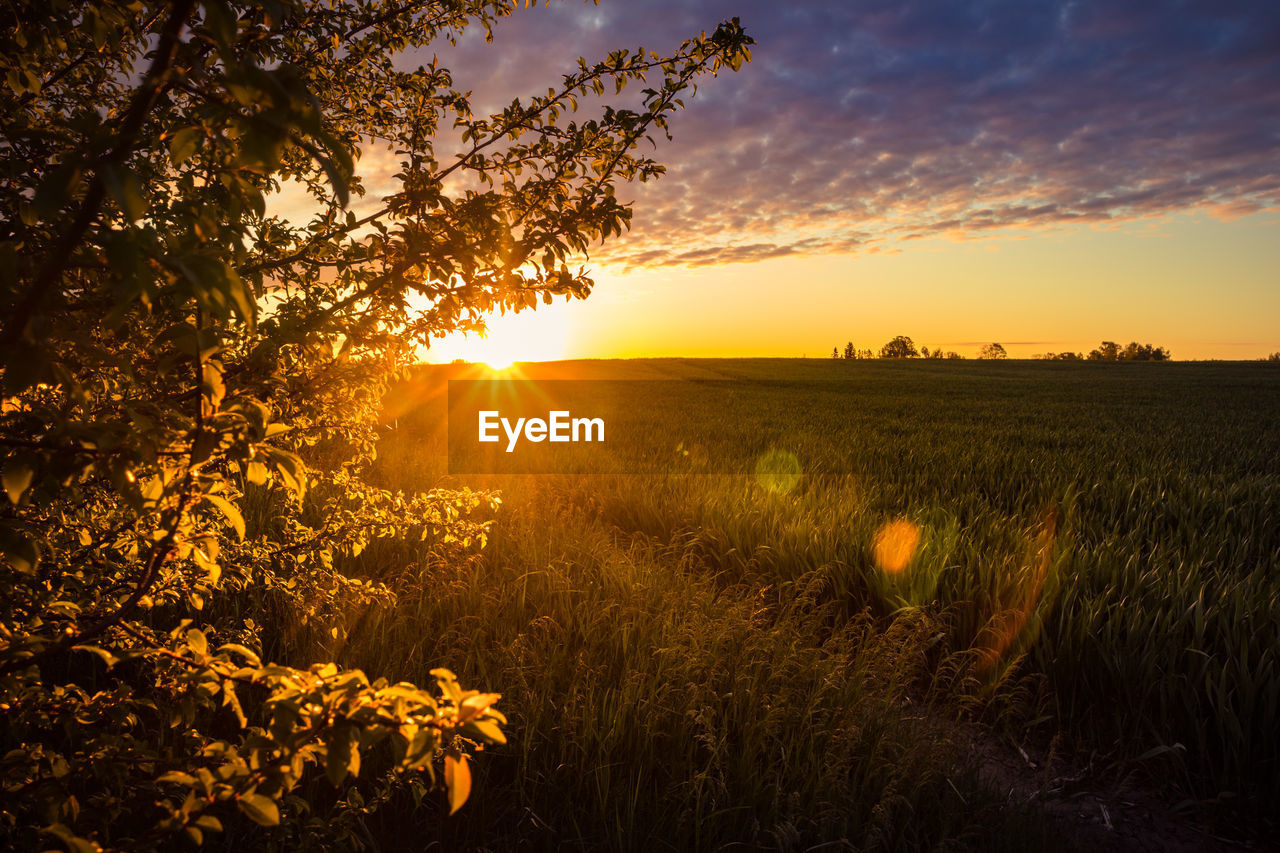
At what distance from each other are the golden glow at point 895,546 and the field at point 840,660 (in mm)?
31

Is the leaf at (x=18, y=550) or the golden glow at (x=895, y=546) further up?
the leaf at (x=18, y=550)

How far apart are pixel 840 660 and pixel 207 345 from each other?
359cm

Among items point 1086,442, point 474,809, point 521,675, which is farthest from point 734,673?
point 1086,442

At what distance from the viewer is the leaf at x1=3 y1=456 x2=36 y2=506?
1.05 m

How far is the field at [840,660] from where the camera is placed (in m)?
2.65

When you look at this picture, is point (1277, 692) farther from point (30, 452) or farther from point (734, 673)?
point (30, 452)

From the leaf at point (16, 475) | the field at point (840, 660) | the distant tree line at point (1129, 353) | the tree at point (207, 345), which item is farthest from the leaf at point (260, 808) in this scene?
the distant tree line at point (1129, 353)

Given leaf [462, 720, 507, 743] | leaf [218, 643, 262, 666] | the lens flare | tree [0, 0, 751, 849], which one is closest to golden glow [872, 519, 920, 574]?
the lens flare

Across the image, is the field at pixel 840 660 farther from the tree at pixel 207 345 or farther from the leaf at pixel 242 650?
the leaf at pixel 242 650

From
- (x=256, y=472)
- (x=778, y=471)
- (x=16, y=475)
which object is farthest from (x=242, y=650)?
(x=778, y=471)

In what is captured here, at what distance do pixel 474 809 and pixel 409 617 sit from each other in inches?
63.7

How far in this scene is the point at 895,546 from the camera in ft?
16.7

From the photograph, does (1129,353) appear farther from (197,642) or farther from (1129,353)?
(197,642)

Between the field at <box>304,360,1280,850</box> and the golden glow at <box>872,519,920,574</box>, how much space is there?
1.2 inches
